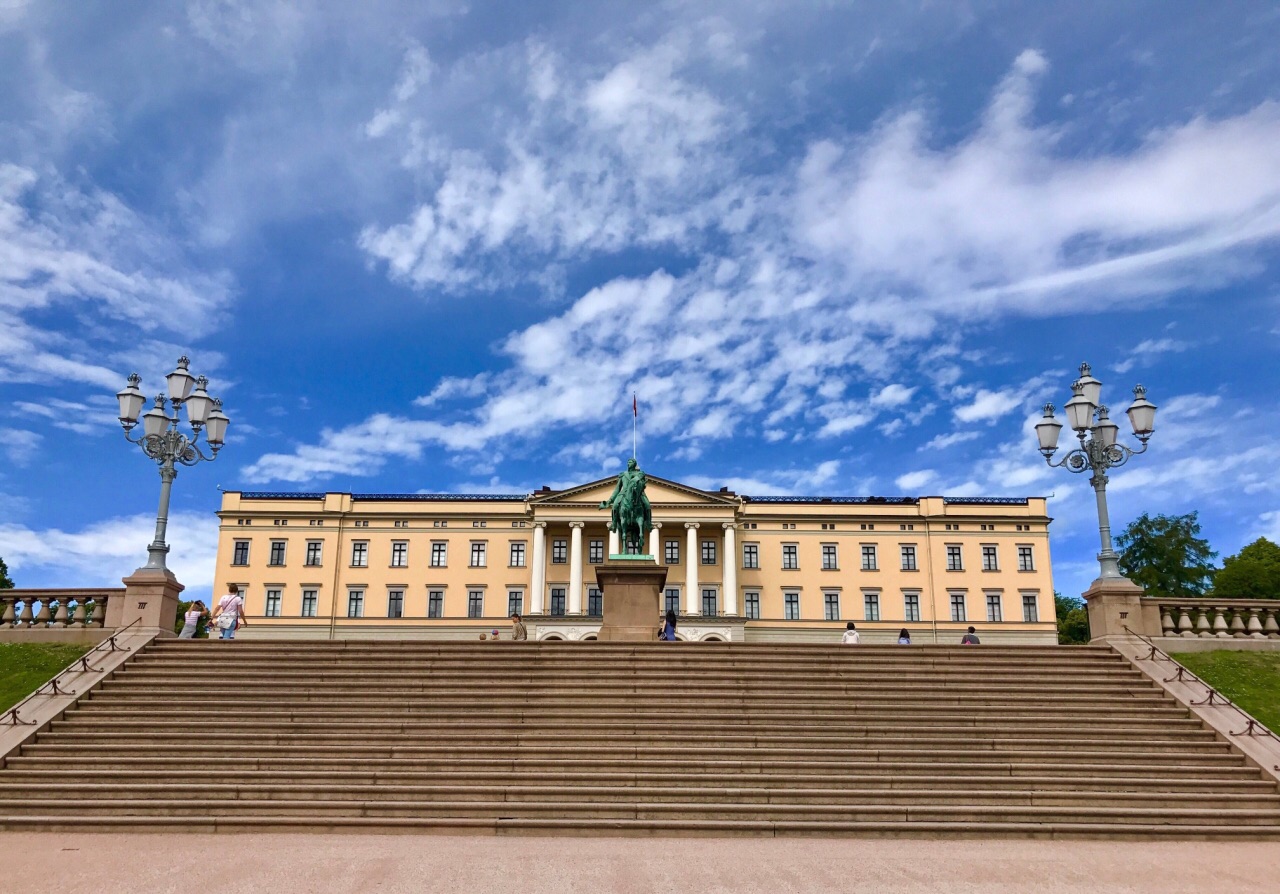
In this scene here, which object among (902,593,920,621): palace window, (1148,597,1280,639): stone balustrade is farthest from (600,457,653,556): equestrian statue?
(902,593,920,621): palace window

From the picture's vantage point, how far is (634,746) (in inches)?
566

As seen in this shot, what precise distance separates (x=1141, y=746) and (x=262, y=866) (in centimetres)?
1278

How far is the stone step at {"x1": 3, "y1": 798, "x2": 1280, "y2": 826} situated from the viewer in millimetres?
12445

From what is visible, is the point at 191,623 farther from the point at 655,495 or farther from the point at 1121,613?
the point at 655,495

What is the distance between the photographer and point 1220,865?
10.7m

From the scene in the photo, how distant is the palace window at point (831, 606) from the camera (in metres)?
71.1

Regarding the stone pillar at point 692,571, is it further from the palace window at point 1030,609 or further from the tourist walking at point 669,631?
the tourist walking at point 669,631

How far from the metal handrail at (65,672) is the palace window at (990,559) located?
208 feet

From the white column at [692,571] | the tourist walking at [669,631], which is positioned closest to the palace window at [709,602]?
the white column at [692,571]

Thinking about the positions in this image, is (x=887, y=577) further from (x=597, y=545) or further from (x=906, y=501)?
(x=597, y=545)

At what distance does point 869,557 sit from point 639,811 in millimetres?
62126

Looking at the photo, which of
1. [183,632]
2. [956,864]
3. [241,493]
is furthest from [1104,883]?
[241,493]

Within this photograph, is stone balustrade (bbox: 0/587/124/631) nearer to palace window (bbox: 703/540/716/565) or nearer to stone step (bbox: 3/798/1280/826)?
stone step (bbox: 3/798/1280/826)

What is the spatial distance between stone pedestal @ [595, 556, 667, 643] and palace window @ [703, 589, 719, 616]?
47985mm
